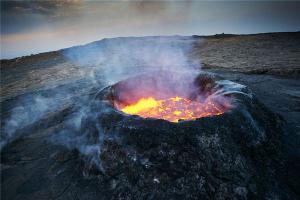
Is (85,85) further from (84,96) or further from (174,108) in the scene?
(174,108)

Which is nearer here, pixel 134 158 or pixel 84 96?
pixel 134 158

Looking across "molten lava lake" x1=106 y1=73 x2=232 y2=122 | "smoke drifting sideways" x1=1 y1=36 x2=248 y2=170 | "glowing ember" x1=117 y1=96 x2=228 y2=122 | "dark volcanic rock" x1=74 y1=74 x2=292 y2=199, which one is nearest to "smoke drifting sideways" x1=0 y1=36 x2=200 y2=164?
"smoke drifting sideways" x1=1 y1=36 x2=248 y2=170

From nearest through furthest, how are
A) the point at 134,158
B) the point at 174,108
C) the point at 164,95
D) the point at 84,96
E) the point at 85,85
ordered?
1. the point at 134,158
2. the point at 174,108
3. the point at 164,95
4. the point at 84,96
5. the point at 85,85

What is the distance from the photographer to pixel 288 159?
4.41m

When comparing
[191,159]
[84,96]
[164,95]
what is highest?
[164,95]

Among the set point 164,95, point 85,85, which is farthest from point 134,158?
point 85,85

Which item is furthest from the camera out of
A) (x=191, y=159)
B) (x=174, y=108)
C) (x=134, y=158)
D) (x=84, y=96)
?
(x=84, y=96)

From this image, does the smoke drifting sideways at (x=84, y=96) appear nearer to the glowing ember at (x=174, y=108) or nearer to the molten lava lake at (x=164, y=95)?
the molten lava lake at (x=164, y=95)

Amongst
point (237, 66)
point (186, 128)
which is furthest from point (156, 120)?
point (237, 66)

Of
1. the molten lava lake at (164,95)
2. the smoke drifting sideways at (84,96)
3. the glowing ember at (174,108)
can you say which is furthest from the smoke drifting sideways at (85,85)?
the glowing ember at (174,108)

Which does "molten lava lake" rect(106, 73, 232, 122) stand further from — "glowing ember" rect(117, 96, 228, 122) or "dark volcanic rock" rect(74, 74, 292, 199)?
"dark volcanic rock" rect(74, 74, 292, 199)

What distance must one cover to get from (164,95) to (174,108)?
3.89 ft

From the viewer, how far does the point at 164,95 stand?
699 cm

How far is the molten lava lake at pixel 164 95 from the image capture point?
5648 millimetres
